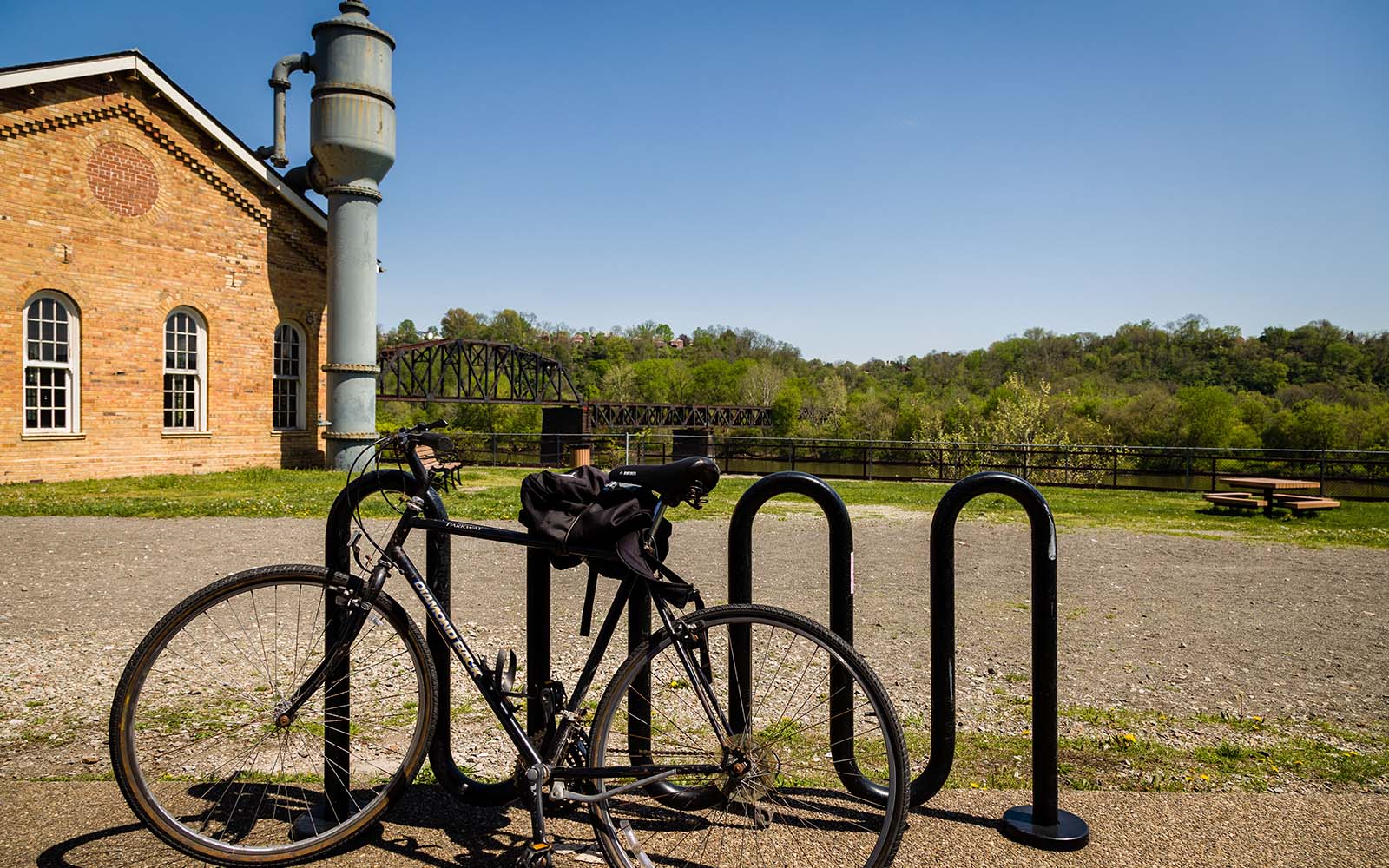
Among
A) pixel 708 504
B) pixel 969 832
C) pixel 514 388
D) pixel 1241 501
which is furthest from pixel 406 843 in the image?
pixel 514 388

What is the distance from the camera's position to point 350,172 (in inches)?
893

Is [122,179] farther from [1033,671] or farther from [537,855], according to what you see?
[1033,671]

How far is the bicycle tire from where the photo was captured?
2.51 metres

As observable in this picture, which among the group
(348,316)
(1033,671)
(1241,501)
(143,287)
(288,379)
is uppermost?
(143,287)

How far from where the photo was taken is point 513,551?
36.6 feet

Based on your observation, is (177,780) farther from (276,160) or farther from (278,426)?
(276,160)

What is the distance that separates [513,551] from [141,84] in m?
16.9

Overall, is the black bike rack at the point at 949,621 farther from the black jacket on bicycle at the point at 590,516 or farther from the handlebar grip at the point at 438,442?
the handlebar grip at the point at 438,442

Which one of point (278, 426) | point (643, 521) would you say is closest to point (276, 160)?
point (278, 426)

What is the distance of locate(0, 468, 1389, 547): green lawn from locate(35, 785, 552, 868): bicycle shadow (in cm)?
829

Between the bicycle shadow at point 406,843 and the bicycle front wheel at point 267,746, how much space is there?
0.11 meters

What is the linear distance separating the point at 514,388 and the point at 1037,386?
47.4 metres

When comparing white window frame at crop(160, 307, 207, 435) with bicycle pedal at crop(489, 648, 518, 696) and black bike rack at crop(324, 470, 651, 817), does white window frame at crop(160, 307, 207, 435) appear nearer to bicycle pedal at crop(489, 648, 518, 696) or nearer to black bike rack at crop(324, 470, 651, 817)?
black bike rack at crop(324, 470, 651, 817)

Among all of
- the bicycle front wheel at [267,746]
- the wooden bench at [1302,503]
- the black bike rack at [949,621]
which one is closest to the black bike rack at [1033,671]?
the black bike rack at [949,621]
